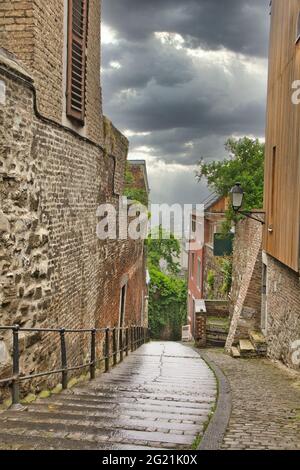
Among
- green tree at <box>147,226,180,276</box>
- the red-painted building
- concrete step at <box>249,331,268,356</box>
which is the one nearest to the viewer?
concrete step at <box>249,331,268,356</box>

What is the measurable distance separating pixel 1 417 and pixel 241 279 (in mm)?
12885

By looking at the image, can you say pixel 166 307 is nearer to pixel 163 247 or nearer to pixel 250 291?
pixel 163 247

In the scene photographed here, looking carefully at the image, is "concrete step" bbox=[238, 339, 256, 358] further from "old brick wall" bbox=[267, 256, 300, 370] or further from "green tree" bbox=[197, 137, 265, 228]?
"green tree" bbox=[197, 137, 265, 228]

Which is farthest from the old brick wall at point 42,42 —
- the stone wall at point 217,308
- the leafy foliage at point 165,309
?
the leafy foliage at point 165,309

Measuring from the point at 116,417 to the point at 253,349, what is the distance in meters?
9.43

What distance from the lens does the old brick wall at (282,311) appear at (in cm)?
1012

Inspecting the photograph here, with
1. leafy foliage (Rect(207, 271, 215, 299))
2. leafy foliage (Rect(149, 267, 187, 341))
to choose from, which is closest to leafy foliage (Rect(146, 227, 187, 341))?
leafy foliage (Rect(149, 267, 187, 341))

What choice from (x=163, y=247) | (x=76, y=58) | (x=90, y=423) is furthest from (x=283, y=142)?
(x=163, y=247)

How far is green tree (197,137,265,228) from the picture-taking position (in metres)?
18.4

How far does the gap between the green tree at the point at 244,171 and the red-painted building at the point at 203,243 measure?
6.96 metres

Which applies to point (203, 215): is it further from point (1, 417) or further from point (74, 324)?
point (1, 417)

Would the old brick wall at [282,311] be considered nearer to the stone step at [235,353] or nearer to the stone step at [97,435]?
the stone step at [235,353]

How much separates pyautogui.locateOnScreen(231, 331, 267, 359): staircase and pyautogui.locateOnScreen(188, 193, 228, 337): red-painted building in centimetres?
1096
